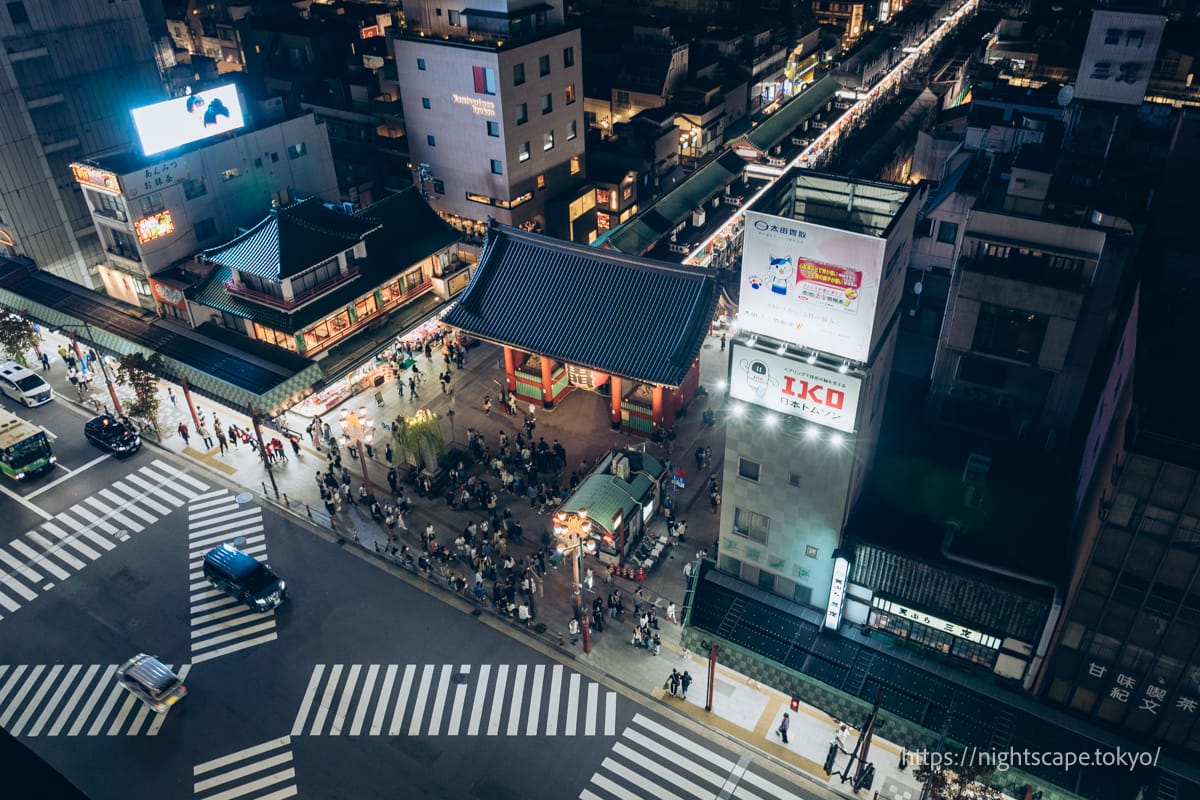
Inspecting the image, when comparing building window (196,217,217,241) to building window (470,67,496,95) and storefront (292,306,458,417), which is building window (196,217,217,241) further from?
building window (470,67,496,95)

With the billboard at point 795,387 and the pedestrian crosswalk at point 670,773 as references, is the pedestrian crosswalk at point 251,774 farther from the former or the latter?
the billboard at point 795,387

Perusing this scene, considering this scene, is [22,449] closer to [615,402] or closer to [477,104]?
[615,402]

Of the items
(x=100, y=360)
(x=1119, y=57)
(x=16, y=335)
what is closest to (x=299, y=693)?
(x=100, y=360)

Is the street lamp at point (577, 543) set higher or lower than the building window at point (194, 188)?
lower

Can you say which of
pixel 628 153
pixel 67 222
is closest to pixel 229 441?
pixel 67 222

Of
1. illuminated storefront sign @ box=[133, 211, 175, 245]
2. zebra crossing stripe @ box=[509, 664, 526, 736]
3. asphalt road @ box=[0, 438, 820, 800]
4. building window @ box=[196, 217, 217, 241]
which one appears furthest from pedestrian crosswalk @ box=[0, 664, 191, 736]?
building window @ box=[196, 217, 217, 241]

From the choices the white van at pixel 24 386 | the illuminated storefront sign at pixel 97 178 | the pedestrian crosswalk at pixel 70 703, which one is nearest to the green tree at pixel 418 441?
the pedestrian crosswalk at pixel 70 703

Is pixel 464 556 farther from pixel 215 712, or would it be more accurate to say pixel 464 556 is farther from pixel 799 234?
pixel 799 234
